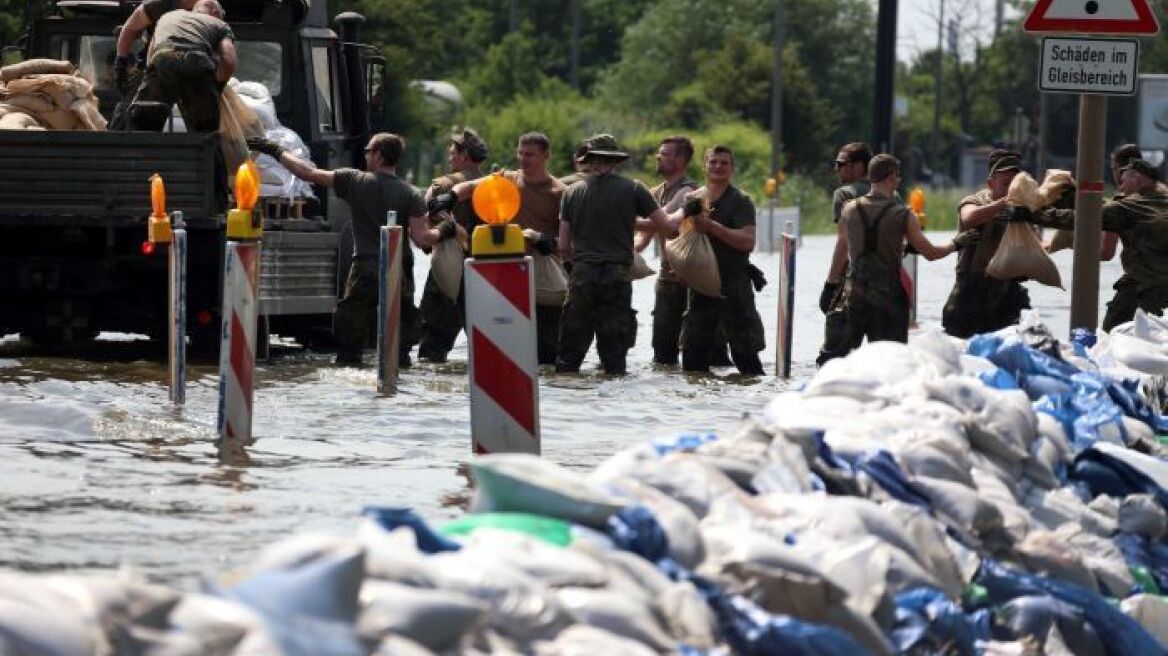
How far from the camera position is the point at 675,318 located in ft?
60.6

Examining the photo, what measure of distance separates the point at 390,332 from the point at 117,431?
11.2 ft

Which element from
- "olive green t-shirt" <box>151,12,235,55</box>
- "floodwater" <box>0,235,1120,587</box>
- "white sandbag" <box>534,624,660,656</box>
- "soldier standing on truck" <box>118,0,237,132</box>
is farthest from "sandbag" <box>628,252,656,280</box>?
"white sandbag" <box>534,624,660,656</box>

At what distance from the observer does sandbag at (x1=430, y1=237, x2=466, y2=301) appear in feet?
59.6

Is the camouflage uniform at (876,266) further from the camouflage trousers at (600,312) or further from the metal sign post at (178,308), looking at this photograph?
the metal sign post at (178,308)

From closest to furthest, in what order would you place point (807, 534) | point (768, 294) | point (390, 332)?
1. point (807, 534)
2. point (390, 332)
3. point (768, 294)

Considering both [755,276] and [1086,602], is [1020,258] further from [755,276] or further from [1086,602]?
[1086,602]

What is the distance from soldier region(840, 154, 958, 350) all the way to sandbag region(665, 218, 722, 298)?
1194mm

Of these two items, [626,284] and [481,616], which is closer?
[481,616]

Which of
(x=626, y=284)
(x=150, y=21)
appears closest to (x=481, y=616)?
(x=626, y=284)

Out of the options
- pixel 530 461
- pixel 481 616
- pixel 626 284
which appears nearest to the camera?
pixel 481 616

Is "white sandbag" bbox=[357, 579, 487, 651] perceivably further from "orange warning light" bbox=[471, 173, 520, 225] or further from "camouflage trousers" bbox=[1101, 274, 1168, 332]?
"camouflage trousers" bbox=[1101, 274, 1168, 332]

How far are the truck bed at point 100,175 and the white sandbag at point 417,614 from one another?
1194 cm

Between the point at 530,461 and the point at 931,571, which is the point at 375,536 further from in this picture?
the point at 931,571

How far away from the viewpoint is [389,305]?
15.2m
